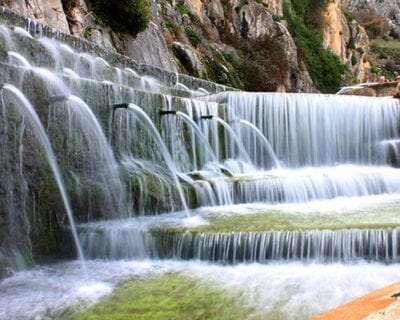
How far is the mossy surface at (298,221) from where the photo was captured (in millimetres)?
7176

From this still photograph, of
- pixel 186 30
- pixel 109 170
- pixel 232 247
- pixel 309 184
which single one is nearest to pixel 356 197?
pixel 309 184

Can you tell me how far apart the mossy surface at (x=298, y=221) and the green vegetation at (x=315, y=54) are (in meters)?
29.0

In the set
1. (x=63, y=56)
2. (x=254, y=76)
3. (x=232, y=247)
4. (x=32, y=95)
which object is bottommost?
(x=232, y=247)

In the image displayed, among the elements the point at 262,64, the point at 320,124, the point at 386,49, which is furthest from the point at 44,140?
the point at 386,49

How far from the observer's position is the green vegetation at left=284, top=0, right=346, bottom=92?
120 feet

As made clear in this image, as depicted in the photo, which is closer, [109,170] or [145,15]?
[109,170]

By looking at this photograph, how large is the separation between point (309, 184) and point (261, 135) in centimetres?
460

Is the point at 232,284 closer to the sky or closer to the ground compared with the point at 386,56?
closer to the ground

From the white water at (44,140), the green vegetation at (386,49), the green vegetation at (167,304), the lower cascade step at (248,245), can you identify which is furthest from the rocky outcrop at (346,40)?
the green vegetation at (167,304)

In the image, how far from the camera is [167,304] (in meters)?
5.41

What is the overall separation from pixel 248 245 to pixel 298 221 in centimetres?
A: 126

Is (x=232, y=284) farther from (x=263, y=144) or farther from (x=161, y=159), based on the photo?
(x=263, y=144)

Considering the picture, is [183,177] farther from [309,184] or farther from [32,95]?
[32,95]

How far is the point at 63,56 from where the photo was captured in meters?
10.7
